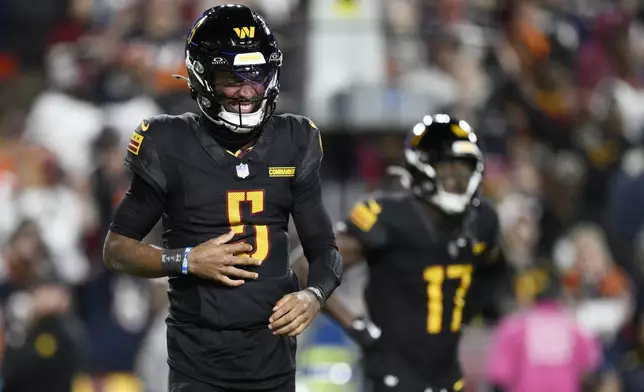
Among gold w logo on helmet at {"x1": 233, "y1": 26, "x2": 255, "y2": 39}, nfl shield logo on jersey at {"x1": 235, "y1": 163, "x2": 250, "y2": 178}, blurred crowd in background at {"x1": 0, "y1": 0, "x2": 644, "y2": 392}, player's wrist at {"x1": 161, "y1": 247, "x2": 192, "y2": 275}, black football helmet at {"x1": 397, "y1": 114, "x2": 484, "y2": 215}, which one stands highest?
gold w logo on helmet at {"x1": 233, "y1": 26, "x2": 255, "y2": 39}

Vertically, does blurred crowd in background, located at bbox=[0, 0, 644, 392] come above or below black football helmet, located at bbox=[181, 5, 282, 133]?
below

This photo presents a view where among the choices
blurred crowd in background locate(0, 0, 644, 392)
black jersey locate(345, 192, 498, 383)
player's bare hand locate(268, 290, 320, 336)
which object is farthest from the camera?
blurred crowd in background locate(0, 0, 644, 392)

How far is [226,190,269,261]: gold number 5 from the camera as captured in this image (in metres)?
4.81

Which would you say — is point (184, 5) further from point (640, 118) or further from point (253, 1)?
point (640, 118)

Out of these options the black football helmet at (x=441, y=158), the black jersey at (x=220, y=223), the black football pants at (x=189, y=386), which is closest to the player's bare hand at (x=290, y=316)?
the black jersey at (x=220, y=223)

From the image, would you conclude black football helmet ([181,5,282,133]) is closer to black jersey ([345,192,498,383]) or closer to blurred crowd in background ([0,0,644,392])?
black jersey ([345,192,498,383])

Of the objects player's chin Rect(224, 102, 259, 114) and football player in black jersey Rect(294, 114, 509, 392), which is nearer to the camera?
player's chin Rect(224, 102, 259, 114)

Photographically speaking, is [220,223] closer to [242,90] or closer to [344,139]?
[242,90]

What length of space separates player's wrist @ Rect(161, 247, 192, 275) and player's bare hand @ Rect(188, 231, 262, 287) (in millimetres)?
22

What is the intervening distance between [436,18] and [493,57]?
0.61 meters

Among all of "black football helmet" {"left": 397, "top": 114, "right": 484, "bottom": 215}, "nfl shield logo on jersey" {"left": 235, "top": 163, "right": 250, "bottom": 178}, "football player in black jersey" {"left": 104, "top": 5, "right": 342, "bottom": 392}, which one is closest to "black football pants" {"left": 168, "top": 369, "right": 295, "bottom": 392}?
"football player in black jersey" {"left": 104, "top": 5, "right": 342, "bottom": 392}

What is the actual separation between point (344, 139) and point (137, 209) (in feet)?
17.8

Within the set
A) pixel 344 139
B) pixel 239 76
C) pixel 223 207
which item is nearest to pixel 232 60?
pixel 239 76

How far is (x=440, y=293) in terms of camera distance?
6195mm
